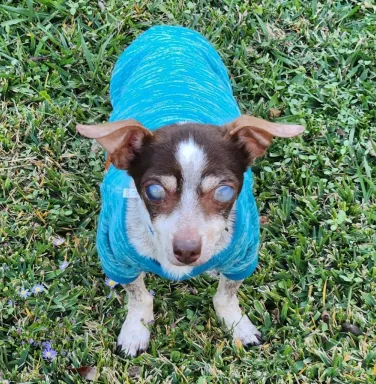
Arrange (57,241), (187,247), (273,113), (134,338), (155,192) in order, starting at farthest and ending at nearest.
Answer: (273,113) → (57,241) → (134,338) → (155,192) → (187,247)

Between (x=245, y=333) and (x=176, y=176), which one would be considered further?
(x=245, y=333)

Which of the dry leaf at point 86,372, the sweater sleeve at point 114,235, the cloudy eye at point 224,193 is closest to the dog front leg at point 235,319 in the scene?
the sweater sleeve at point 114,235

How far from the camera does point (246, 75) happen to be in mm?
5254

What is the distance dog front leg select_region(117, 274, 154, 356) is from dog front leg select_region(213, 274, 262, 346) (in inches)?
16.0

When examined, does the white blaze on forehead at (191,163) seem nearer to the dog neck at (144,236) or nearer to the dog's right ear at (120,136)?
the dog's right ear at (120,136)

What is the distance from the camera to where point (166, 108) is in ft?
11.8

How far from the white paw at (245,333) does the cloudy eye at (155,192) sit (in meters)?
1.32

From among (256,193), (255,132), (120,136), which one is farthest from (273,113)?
(120,136)

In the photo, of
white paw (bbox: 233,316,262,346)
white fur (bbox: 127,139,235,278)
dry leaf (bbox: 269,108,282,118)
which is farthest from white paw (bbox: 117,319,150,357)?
dry leaf (bbox: 269,108,282,118)

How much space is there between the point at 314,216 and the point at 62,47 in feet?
7.98

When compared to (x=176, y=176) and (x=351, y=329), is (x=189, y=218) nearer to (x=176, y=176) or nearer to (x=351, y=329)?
(x=176, y=176)

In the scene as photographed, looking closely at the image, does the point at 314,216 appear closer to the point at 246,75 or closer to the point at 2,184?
the point at 246,75

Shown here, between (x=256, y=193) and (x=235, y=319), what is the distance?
3.26ft

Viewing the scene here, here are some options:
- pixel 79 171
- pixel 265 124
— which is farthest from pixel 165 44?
pixel 265 124
